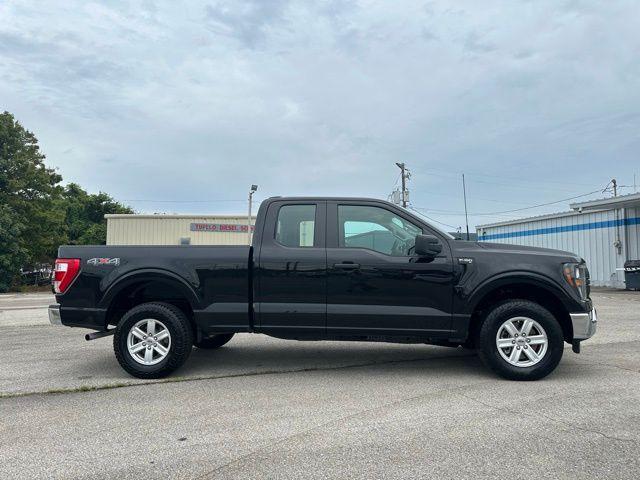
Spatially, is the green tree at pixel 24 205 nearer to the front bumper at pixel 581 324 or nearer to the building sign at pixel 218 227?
the building sign at pixel 218 227

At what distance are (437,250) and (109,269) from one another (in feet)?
11.5

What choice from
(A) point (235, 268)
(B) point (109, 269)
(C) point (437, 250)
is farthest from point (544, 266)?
(B) point (109, 269)

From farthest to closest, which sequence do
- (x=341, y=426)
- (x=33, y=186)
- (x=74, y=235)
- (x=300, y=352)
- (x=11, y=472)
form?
(x=74, y=235) → (x=33, y=186) → (x=300, y=352) → (x=341, y=426) → (x=11, y=472)

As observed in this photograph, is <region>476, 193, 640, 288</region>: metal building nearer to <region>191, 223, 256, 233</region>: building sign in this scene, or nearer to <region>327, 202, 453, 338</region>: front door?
<region>191, 223, 256, 233</region>: building sign

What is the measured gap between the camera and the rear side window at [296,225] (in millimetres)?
5637

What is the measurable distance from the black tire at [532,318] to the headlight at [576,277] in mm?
383

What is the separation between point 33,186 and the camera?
32.8 meters

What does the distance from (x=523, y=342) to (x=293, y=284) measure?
7.93 ft

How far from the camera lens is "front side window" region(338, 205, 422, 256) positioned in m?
5.54

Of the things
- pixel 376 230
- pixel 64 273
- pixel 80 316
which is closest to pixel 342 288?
pixel 376 230

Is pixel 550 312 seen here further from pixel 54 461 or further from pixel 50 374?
pixel 50 374

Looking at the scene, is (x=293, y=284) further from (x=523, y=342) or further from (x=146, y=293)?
(x=523, y=342)

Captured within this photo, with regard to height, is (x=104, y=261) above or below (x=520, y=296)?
above

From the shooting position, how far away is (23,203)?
103 ft
